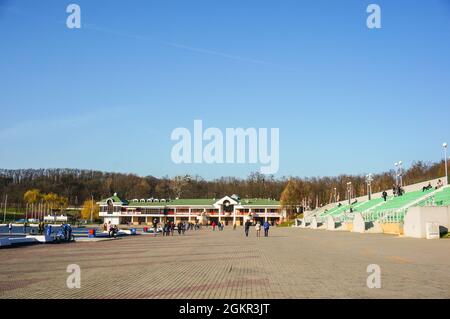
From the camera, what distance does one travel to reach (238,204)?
112938 mm

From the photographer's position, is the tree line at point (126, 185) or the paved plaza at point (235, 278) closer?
the paved plaza at point (235, 278)

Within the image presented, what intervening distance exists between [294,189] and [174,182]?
7560 cm

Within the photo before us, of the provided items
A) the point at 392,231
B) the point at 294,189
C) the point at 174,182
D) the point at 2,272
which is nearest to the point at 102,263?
the point at 2,272

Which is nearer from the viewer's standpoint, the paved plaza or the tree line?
the paved plaza

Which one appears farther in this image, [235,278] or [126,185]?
[126,185]

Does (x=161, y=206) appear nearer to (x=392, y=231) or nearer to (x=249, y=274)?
(x=392, y=231)

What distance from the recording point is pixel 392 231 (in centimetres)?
3475
